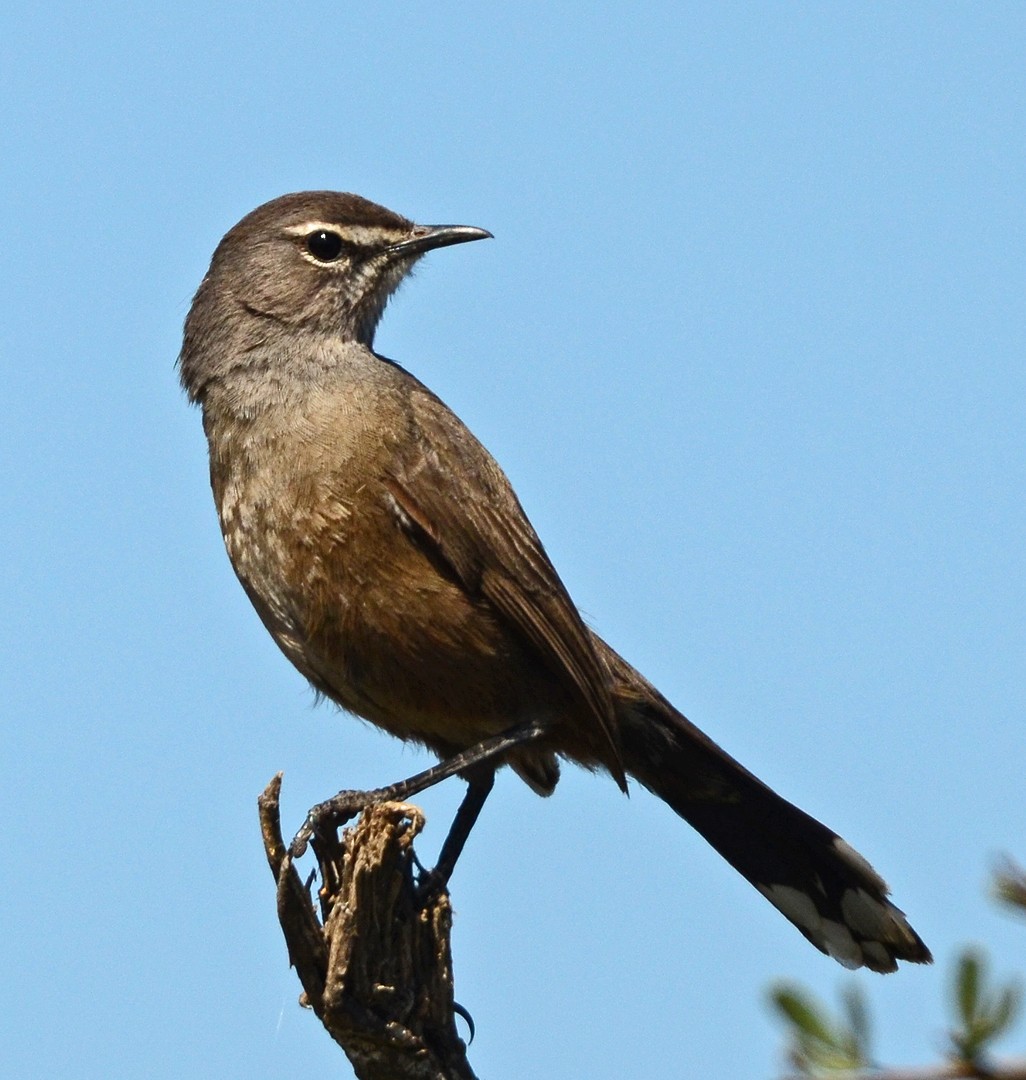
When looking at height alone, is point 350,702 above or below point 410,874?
above

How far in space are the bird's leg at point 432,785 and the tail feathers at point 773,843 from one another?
804 mm

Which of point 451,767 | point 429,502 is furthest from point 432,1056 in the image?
point 429,502

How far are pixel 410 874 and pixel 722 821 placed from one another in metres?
2.25

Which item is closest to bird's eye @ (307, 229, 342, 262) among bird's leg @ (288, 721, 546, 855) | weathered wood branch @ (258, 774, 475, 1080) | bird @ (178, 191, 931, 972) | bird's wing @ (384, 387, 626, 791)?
bird @ (178, 191, 931, 972)

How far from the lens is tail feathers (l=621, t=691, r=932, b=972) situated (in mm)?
6918

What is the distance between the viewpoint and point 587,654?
6676 millimetres

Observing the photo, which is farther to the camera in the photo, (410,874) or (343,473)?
(343,473)

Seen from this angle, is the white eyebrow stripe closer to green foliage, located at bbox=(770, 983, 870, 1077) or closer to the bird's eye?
the bird's eye

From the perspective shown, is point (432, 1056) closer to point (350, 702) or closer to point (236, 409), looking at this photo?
point (350, 702)

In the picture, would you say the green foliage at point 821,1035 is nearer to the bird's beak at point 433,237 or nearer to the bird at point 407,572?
the bird at point 407,572

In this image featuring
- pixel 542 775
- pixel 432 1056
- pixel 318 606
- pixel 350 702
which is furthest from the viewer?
pixel 542 775

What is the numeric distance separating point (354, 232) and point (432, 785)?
2.79 meters

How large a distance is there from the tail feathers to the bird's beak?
246cm

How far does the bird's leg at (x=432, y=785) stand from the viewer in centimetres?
571
